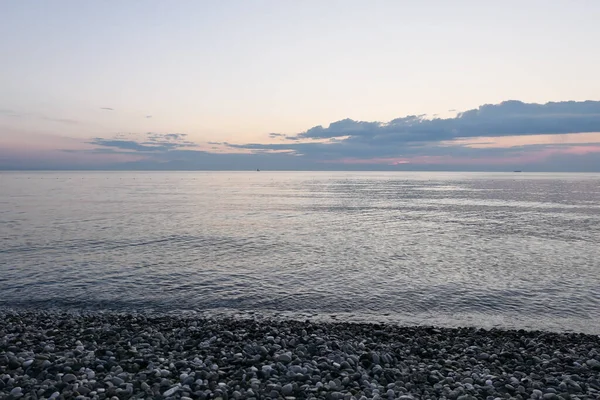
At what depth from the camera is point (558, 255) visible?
2955 cm

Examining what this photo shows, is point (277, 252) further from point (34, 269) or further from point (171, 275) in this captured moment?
point (34, 269)

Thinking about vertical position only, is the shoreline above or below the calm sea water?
above

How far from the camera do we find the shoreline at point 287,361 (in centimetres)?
917

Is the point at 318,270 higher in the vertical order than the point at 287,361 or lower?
lower

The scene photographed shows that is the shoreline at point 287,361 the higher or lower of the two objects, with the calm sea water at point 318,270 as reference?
higher

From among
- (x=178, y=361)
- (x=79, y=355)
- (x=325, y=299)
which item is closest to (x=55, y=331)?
(x=79, y=355)

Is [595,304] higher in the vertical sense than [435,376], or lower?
lower

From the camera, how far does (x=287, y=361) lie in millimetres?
10883

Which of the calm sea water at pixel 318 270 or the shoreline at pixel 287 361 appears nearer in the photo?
the shoreline at pixel 287 361

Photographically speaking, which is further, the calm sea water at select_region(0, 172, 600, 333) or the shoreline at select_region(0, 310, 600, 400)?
the calm sea water at select_region(0, 172, 600, 333)

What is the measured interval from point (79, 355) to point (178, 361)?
2.73 m

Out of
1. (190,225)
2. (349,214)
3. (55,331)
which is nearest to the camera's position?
(55,331)

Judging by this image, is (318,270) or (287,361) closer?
(287,361)

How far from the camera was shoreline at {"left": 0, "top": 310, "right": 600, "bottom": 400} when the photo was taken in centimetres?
917
